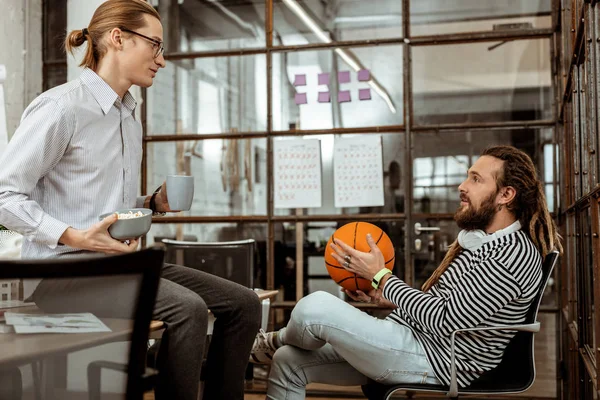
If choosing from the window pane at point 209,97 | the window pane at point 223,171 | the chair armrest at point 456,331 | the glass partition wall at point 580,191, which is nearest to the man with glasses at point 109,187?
the chair armrest at point 456,331

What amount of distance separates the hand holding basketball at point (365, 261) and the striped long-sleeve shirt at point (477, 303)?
84mm

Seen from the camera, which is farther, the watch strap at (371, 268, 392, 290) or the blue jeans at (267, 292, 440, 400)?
the watch strap at (371, 268, 392, 290)

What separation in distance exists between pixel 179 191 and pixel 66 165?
13.1 inches

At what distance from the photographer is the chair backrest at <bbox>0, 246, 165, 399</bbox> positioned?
1.09m

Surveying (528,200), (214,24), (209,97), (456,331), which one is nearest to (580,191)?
(528,200)

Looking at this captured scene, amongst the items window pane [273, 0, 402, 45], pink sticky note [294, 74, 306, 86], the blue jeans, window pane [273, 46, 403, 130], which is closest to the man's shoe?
the blue jeans

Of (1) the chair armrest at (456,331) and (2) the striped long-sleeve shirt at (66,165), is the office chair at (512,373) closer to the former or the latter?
(1) the chair armrest at (456,331)

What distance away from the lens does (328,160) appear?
14.0 ft

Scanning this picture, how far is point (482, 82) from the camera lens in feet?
13.3

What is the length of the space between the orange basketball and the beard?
29cm

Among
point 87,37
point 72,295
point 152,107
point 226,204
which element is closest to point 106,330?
point 72,295

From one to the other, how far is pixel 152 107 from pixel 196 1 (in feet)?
2.42

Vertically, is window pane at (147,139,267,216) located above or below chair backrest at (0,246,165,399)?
above

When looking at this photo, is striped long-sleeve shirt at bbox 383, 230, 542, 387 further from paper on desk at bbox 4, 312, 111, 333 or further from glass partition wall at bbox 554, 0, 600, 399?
paper on desk at bbox 4, 312, 111, 333
